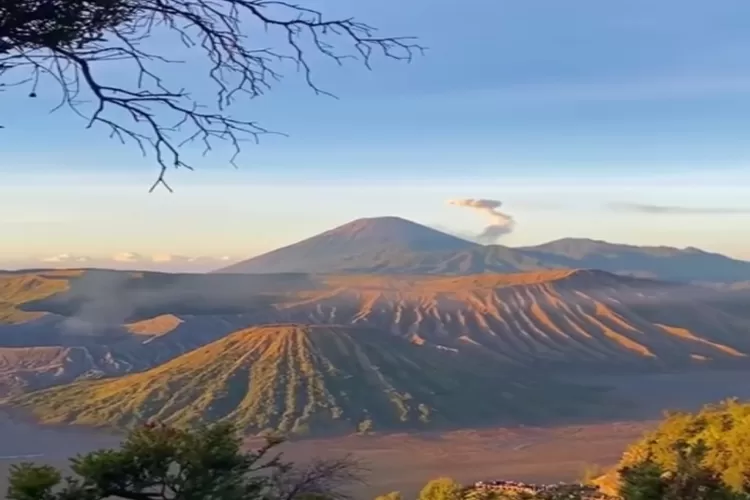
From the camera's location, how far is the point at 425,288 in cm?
9625

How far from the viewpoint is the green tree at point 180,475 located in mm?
5035

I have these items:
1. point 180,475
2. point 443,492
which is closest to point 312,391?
point 443,492

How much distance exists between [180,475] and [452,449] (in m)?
40.7

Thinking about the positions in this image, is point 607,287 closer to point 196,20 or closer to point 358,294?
point 358,294

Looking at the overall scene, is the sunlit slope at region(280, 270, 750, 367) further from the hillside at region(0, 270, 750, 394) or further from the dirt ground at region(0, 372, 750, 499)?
the dirt ground at region(0, 372, 750, 499)

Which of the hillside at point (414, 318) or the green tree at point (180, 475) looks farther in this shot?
the hillside at point (414, 318)

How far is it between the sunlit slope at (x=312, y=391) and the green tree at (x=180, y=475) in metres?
41.8

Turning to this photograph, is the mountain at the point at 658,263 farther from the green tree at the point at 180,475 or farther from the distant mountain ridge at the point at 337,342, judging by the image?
the green tree at the point at 180,475

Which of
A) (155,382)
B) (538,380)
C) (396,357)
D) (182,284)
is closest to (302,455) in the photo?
(155,382)

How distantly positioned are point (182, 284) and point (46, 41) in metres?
97.4

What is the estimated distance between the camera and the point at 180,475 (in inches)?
206

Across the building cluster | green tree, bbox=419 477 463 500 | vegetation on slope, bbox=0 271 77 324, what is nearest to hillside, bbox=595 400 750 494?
the building cluster

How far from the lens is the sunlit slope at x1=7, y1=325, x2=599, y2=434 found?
5006cm

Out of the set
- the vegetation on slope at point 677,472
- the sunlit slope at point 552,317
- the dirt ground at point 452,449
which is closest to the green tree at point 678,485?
the vegetation on slope at point 677,472
